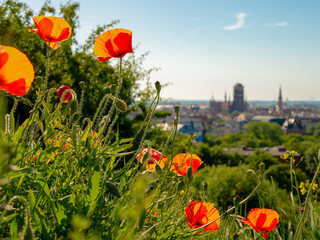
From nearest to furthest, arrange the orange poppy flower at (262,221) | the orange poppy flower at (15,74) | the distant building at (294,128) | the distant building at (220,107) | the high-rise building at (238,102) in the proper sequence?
1. the orange poppy flower at (15,74)
2. the orange poppy flower at (262,221)
3. the distant building at (294,128)
4. the high-rise building at (238,102)
5. the distant building at (220,107)

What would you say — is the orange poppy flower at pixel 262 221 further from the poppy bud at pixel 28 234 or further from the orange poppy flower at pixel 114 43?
the poppy bud at pixel 28 234

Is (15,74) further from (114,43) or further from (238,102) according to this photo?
(238,102)

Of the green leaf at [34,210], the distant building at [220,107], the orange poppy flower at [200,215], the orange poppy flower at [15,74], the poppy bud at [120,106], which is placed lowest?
the distant building at [220,107]

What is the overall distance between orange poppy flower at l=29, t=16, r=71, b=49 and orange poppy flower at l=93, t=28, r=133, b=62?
3.9 inches

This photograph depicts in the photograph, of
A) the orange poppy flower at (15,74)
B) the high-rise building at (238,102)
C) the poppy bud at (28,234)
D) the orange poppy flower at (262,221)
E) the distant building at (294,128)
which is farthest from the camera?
the high-rise building at (238,102)

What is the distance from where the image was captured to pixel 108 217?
76 cm

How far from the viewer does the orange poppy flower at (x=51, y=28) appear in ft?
3.23

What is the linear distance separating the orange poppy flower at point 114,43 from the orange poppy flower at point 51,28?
0.33ft

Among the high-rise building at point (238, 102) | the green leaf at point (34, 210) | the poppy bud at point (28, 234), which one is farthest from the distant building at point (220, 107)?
the poppy bud at point (28, 234)

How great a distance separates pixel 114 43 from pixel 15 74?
42 centimetres

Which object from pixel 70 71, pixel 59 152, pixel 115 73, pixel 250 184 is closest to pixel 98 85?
pixel 70 71

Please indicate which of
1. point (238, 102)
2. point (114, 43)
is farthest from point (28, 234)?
point (238, 102)

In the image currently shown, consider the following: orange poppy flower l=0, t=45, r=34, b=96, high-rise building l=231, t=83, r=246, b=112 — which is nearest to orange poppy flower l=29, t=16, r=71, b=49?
orange poppy flower l=0, t=45, r=34, b=96

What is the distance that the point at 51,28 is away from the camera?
998 mm
